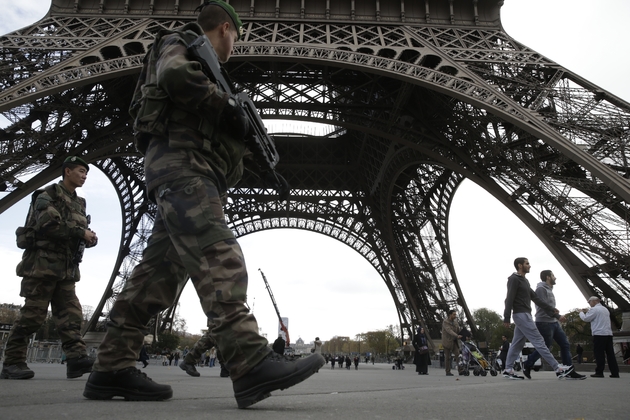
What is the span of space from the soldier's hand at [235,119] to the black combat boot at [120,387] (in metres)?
1.37

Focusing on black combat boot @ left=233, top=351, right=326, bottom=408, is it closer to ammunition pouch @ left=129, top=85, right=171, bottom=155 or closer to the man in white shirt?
ammunition pouch @ left=129, top=85, right=171, bottom=155

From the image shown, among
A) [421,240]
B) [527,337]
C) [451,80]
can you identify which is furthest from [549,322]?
[421,240]

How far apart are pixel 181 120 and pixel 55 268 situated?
→ 3065mm

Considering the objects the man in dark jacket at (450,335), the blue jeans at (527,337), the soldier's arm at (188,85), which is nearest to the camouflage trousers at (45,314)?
the soldier's arm at (188,85)

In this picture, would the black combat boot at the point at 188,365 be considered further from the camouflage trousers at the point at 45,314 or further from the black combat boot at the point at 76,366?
the camouflage trousers at the point at 45,314

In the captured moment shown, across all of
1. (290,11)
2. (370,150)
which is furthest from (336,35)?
(370,150)

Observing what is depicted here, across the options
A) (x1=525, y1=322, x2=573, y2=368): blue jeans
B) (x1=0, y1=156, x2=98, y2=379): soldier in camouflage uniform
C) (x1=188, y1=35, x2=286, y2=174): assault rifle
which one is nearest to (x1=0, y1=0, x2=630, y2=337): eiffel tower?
(x1=525, y1=322, x2=573, y2=368): blue jeans

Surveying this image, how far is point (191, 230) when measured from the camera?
7.41 feet

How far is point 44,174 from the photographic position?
1648cm

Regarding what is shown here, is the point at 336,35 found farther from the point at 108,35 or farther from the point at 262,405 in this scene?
the point at 262,405

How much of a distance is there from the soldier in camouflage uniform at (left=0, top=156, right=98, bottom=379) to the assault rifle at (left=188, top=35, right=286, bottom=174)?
2.69 metres

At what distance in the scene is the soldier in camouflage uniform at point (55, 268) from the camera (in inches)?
→ 181

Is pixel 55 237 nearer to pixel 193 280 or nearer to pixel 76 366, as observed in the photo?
pixel 76 366

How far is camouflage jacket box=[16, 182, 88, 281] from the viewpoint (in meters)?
4.57
